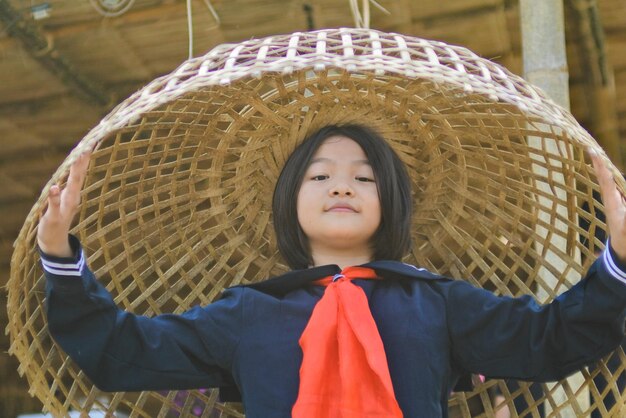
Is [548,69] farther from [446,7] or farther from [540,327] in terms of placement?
[540,327]


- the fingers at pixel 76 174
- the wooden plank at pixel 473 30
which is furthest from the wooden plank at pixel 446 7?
the fingers at pixel 76 174

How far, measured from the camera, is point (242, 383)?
5.34 feet

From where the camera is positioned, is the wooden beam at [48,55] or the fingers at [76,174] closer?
the fingers at [76,174]

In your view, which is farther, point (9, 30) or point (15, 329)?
point (9, 30)

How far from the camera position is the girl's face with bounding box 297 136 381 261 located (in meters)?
1.72

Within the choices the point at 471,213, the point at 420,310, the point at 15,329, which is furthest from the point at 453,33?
the point at 15,329

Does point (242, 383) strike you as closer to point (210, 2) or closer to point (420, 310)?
point (420, 310)

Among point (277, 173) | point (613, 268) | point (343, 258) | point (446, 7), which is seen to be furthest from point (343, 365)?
point (446, 7)

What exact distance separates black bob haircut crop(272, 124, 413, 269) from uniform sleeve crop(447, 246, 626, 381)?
15cm

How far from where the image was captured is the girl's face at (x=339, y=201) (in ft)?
5.66

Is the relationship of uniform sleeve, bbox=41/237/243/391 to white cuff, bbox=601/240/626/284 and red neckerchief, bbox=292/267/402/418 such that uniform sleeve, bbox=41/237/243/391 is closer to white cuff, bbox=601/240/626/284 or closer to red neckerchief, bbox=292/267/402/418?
red neckerchief, bbox=292/267/402/418

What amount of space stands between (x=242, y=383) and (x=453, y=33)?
4.52ft

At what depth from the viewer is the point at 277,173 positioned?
6.63ft

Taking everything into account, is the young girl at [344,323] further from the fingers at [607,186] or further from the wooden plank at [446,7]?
the wooden plank at [446,7]
